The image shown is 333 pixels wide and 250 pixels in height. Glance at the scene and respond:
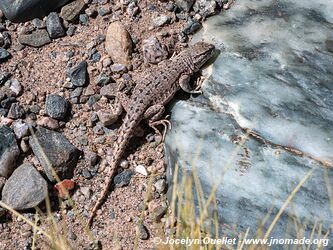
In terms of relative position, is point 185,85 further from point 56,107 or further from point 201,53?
point 56,107

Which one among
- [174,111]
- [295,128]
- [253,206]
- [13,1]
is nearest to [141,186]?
[174,111]

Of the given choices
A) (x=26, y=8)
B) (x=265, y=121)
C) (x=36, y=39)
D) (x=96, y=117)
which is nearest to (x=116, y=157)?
(x=96, y=117)

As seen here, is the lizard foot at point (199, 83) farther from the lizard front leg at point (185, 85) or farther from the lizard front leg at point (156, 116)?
the lizard front leg at point (156, 116)

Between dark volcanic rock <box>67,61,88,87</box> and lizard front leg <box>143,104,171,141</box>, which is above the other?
dark volcanic rock <box>67,61,88,87</box>

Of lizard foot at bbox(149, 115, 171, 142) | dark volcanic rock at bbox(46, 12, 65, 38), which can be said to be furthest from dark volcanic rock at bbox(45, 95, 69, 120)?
lizard foot at bbox(149, 115, 171, 142)

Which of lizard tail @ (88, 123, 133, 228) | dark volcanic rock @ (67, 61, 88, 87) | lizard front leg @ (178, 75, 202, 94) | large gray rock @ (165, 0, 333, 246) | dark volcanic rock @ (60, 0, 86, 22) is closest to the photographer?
large gray rock @ (165, 0, 333, 246)

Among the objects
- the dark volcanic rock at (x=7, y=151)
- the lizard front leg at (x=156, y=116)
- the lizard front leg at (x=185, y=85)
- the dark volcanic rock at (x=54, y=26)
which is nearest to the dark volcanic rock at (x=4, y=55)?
the dark volcanic rock at (x=54, y=26)

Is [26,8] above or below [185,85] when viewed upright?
above

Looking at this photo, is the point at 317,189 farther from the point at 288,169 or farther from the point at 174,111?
the point at 174,111

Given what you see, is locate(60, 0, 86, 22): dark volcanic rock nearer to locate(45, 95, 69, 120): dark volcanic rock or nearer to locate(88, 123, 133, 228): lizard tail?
locate(45, 95, 69, 120): dark volcanic rock
